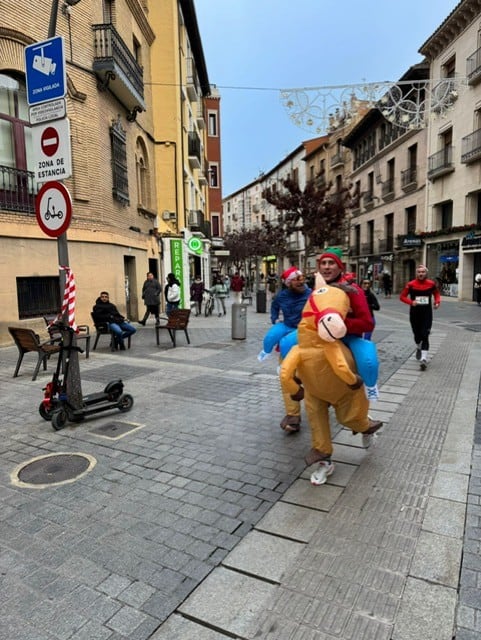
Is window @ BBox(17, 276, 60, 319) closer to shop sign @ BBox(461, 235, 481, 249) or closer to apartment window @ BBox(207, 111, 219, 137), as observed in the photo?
shop sign @ BBox(461, 235, 481, 249)

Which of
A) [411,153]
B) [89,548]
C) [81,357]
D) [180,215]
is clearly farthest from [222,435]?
[411,153]

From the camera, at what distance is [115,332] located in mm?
9641

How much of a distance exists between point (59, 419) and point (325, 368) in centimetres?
313

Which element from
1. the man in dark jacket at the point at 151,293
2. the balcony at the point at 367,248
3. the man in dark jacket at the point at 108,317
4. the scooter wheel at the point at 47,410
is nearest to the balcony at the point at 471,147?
the balcony at the point at 367,248

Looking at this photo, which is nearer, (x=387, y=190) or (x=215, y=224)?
(x=387, y=190)

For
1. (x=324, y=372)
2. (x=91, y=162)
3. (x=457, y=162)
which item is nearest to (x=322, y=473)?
(x=324, y=372)

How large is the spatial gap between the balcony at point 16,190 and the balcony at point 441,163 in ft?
74.1

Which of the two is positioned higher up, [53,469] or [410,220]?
[410,220]

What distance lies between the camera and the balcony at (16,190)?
34.2ft

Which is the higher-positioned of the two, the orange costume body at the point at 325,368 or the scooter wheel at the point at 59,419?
the orange costume body at the point at 325,368

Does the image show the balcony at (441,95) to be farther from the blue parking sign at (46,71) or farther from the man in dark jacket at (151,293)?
the blue parking sign at (46,71)

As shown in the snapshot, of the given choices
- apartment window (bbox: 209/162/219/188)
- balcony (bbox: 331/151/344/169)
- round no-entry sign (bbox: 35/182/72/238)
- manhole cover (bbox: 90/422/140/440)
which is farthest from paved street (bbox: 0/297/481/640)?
balcony (bbox: 331/151/344/169)

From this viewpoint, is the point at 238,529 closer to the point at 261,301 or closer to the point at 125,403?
the point at 125,403

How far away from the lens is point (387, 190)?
112 ft
